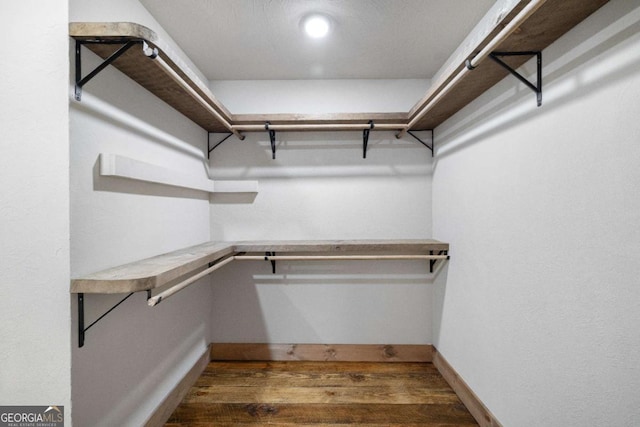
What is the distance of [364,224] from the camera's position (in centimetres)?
254

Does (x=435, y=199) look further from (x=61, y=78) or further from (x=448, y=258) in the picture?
(x=61, y=78)

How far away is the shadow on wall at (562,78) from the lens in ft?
3.09

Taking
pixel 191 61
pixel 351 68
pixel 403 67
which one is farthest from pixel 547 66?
pixel 191 61

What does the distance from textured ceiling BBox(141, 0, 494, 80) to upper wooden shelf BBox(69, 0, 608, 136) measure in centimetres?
41

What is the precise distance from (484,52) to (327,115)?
1.16 meters

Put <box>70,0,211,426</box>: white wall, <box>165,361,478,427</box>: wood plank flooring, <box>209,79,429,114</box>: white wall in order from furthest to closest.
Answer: <box>209,79,429,114</box>: white wall → <box>165,361,478,427</box>: wood plank flooring → <box>70,0,211,426</box>: white wall

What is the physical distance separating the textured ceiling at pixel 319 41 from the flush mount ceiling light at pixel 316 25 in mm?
40

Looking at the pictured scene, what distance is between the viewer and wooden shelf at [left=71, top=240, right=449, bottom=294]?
1.09 m

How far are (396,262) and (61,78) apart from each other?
7.68 feet

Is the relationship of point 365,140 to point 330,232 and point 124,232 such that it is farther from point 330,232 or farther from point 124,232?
point 124,232

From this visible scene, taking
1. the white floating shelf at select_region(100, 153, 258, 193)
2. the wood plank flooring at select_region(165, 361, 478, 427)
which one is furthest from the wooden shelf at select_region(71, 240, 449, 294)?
the wood plank flooring at select_region(165, 361, 478, 427)

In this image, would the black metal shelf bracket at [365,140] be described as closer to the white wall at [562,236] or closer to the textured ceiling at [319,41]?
the textured ceiling at [319,41]

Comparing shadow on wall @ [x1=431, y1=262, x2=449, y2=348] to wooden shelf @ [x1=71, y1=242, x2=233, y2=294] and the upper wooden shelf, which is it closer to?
the upper wooden shelf

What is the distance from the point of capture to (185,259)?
5.09ft
